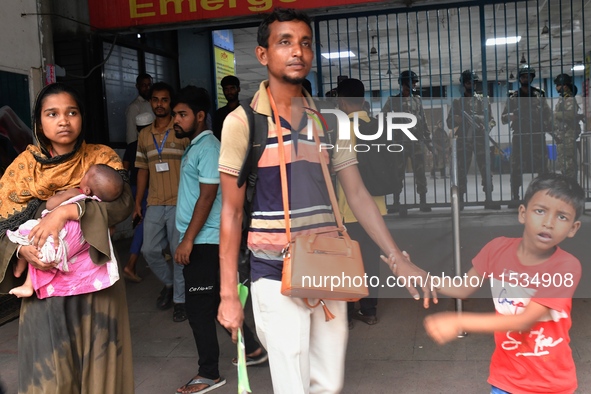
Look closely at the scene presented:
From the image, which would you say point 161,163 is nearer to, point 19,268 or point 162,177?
point 162,177

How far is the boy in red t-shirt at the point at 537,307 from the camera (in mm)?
2250

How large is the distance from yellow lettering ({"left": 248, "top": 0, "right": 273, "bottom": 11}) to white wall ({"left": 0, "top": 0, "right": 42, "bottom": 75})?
6.34ft

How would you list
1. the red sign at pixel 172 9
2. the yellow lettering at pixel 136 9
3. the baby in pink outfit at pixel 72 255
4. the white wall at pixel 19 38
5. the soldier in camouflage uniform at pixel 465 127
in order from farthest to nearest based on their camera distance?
the yellow lettering at pixel 136 9, the red sign at pixel 172 9, the white wall at pixel 19 38, the soldier in camouflage uniform at pixel 465 127, the baby in pink outfit at pixel 72 255

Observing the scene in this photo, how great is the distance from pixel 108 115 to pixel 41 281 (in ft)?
17.4

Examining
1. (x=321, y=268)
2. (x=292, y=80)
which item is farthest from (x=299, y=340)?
(x=292, y=80)

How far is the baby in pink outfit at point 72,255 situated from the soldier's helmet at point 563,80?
559cm

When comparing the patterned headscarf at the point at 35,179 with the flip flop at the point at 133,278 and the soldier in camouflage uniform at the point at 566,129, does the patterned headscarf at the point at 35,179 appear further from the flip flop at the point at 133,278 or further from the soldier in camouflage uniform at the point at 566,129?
the flip flop at the point at 133,278

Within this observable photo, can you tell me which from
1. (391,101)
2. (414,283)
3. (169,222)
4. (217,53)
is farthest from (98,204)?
(217,53)

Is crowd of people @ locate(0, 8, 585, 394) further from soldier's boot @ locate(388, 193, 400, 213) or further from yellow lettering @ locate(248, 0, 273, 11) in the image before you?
yellow lettering @ locate(248, 0, 273, 11)

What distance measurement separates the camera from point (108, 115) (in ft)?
25.5

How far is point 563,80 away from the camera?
704cm

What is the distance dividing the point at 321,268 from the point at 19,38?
448cm

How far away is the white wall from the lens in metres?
5.48

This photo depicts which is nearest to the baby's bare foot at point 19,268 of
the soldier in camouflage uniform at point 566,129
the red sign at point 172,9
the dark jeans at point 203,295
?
the dark jeans at point 203,295
